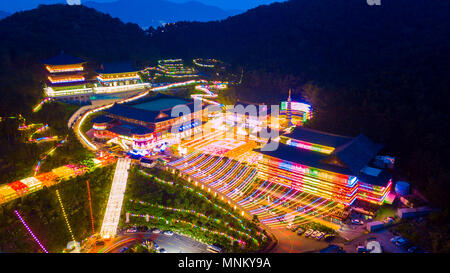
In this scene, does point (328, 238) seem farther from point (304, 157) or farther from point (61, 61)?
point (61, 61)

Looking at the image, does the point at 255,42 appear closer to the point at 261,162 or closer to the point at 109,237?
the point at 261,162

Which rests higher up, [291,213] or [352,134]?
[352,134]

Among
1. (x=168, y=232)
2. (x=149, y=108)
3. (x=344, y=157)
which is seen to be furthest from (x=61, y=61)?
(x=344, y=157)

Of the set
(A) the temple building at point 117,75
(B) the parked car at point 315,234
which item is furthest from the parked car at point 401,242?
(A) the temple building at point 117,75

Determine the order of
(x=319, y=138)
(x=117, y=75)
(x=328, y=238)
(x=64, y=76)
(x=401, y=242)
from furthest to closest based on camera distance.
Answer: (x=117, y=75), (x=64, y=76), (x=319, y=138), (x=328, y=238), (x=401, y=242)

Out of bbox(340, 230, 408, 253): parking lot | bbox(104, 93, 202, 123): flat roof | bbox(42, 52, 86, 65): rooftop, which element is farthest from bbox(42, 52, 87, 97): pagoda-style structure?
bbox(340, 230, 408, 253): parking lot
